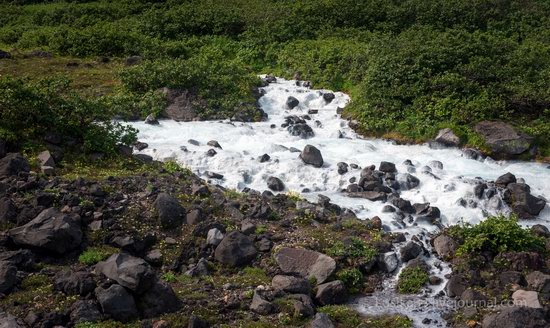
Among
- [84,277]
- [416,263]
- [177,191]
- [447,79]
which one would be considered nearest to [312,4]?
[447,79]

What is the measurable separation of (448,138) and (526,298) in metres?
10.2

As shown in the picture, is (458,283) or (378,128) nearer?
(458,283)

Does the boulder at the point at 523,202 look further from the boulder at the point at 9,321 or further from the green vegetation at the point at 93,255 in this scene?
the boulder at the point at 9,321

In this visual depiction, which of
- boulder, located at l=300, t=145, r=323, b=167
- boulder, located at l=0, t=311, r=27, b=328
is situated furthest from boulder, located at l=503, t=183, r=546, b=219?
boulder, located at l=0, t=311, r=27, b=328

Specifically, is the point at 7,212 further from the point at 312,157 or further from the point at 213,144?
the point at 312,157

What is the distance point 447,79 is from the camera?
77.7 ft

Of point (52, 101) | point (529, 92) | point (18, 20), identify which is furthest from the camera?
point (18, 20)

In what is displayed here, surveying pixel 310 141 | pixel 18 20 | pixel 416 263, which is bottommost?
pixel 18 20

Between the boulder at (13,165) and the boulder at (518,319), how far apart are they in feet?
39.8

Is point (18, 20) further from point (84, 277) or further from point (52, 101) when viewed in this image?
point (84, 277)

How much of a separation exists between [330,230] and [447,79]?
10621 millimetres

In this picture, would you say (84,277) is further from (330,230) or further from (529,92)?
(529,92)

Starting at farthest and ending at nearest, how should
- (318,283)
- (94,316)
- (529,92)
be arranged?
(529,92)
(318,283)
(94,316)

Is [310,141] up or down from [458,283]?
down
